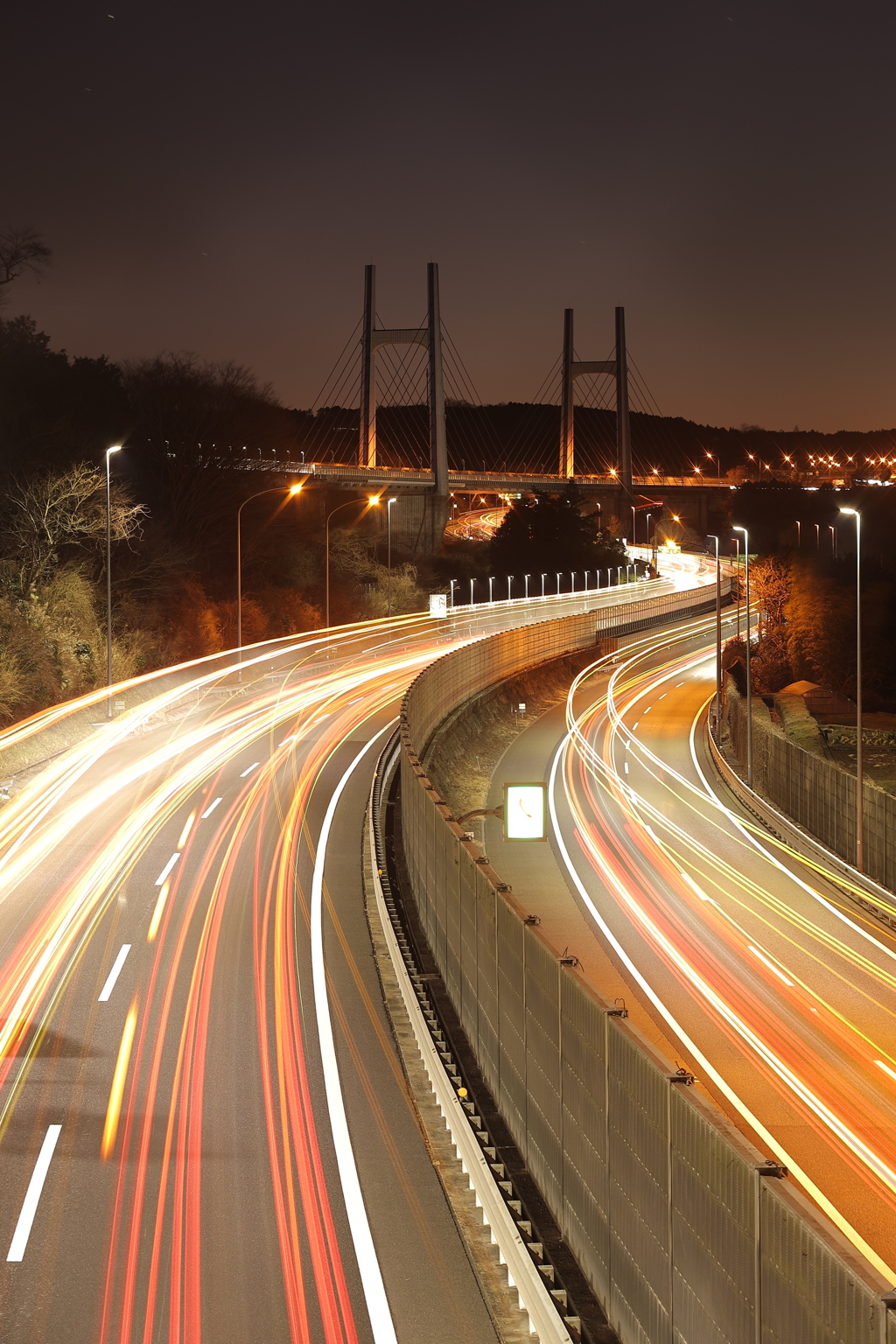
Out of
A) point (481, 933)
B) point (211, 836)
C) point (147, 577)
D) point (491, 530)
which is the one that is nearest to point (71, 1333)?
point (481, 933)

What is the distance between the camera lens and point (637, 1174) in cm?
655

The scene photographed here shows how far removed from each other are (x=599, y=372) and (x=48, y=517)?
7566 cm

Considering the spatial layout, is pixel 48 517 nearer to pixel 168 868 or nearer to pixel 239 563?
pixel 239 563

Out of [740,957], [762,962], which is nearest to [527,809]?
[740,957]

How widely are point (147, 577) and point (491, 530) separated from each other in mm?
84991

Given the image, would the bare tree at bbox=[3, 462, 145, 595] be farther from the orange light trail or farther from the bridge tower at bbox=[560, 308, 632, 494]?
the bridge tower at bbox=[560, 308, 632, 494]

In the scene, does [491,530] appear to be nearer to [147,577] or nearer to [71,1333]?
[147,577]

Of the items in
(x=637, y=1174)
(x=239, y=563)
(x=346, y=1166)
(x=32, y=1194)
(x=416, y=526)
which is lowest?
(x=346, y=1166)

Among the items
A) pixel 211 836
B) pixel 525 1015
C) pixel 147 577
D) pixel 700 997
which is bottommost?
pixel 700 997

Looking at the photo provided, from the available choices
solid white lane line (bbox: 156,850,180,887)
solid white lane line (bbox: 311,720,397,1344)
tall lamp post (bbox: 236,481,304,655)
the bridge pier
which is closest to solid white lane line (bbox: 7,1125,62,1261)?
solid white lane line (bbox: 311,720,397,1344)

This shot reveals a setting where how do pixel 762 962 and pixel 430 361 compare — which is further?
pixel 430 361

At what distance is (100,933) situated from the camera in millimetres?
17109

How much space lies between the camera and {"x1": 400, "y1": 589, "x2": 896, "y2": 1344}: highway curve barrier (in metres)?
4.60

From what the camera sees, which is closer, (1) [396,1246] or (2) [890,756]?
(1) [396,1246]
